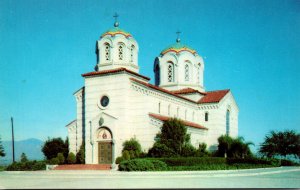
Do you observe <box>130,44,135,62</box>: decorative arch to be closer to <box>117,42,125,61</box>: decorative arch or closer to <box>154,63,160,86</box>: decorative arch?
<box>117,42,125,61</box>: decorative arch

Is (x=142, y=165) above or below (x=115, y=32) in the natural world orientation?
below

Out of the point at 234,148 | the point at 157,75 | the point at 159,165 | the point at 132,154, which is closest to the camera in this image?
the point at 159,165

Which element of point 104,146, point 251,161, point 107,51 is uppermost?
point 107,51

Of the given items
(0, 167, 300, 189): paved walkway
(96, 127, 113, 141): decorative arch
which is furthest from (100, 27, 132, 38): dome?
(0, 167, 300, 189): paved walkway

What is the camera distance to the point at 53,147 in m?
43.2

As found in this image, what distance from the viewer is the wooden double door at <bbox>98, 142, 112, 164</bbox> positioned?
123 ft

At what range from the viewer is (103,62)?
4016 cm

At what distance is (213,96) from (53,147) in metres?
21.2

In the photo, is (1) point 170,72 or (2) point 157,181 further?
(1) point 170,72

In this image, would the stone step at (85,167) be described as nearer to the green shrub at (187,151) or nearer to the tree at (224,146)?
the green shrub at (187,151)

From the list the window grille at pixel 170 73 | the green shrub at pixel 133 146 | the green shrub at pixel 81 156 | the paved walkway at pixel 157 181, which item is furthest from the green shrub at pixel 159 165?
the window grille at pixel 170 73

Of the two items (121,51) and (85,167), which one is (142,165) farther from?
(121,51)

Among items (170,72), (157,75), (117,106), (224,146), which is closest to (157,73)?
(157,75)

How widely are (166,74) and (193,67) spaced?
3597mm
